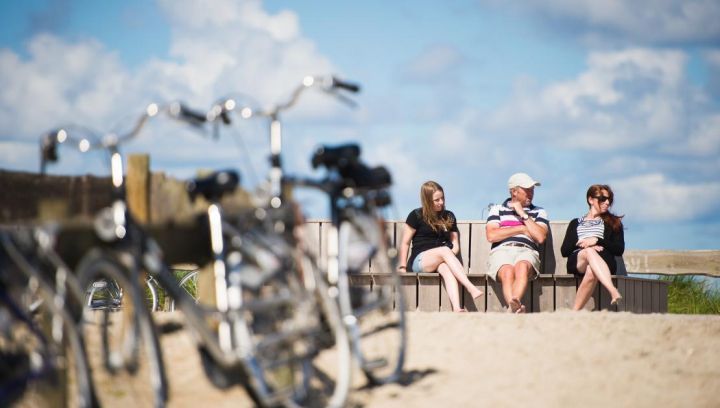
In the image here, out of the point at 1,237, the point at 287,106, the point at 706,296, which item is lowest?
the point at 706,296

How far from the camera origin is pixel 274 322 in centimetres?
518

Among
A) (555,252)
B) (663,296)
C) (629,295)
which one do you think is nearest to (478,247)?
(555,252)

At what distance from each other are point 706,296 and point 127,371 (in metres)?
11.1

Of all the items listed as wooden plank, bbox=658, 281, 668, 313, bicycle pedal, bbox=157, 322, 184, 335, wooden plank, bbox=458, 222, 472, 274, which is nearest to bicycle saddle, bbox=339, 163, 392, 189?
bicycle pedal, bbox=157, 322, 184, 335

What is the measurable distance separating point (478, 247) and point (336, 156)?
19.8ft

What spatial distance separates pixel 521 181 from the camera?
1087 centimetres

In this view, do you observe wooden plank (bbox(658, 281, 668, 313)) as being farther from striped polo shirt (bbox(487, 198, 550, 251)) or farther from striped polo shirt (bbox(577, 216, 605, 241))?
striped polo shirt (bbox(487, 198, 550, 251))

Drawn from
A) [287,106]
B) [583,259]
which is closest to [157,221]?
[287,106]

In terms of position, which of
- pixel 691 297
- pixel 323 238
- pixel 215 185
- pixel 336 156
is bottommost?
pixel 691 297

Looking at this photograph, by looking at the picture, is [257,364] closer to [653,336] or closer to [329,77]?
[329,77]

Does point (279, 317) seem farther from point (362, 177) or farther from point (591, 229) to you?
point (591, 229)

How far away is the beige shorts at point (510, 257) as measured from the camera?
10797 millimetres

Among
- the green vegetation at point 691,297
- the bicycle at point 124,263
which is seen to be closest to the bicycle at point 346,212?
the bicycle at point 124,263

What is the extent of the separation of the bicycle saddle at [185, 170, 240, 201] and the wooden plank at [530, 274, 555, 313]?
6.65 m
